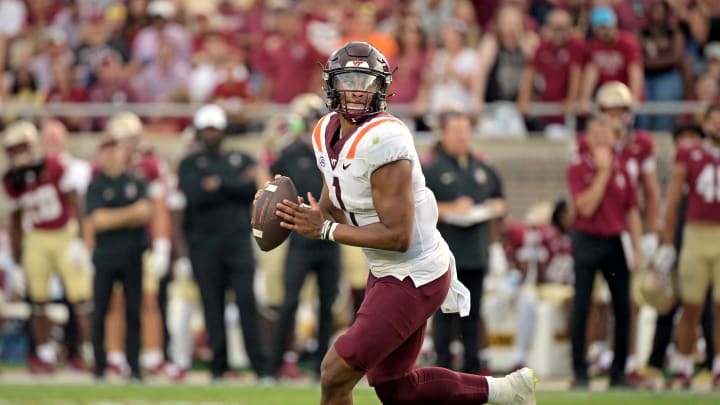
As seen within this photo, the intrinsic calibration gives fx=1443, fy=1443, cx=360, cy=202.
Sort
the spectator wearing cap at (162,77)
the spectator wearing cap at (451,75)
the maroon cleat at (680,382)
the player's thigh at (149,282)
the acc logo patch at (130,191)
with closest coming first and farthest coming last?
the maroon cleat at (680,382) < the acc logo patch at (130,191) < the player's thigh at (149,282) < the spectator wearing cap at (451,75) < the spectator wearing cap at (162,77)

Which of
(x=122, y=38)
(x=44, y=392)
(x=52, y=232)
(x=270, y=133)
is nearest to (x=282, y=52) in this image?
(x=270, y=133)

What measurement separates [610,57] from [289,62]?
Answer: 331cm

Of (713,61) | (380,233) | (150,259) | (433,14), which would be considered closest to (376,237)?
(380,233)

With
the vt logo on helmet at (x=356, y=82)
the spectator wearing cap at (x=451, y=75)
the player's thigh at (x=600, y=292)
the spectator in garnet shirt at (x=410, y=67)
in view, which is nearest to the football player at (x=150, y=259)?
the spectator in garnet shirt at (x=410, y=67)

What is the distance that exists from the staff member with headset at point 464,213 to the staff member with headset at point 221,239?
1.52 meters

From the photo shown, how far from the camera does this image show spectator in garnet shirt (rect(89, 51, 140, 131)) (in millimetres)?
15195

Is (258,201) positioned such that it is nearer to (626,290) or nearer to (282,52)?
(626,290)

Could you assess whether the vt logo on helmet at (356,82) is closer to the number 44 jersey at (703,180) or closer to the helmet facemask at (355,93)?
the helmet facemask at (355,93)

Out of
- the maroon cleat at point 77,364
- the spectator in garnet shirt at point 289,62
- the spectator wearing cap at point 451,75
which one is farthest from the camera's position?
the spectator in garnet shirt at point 289,62

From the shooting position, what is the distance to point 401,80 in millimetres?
14344

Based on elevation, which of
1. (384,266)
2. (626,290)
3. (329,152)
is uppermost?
(329,152)

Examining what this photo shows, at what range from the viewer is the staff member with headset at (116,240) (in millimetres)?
11227

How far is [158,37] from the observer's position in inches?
610

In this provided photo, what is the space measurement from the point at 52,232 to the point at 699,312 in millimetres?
5404
